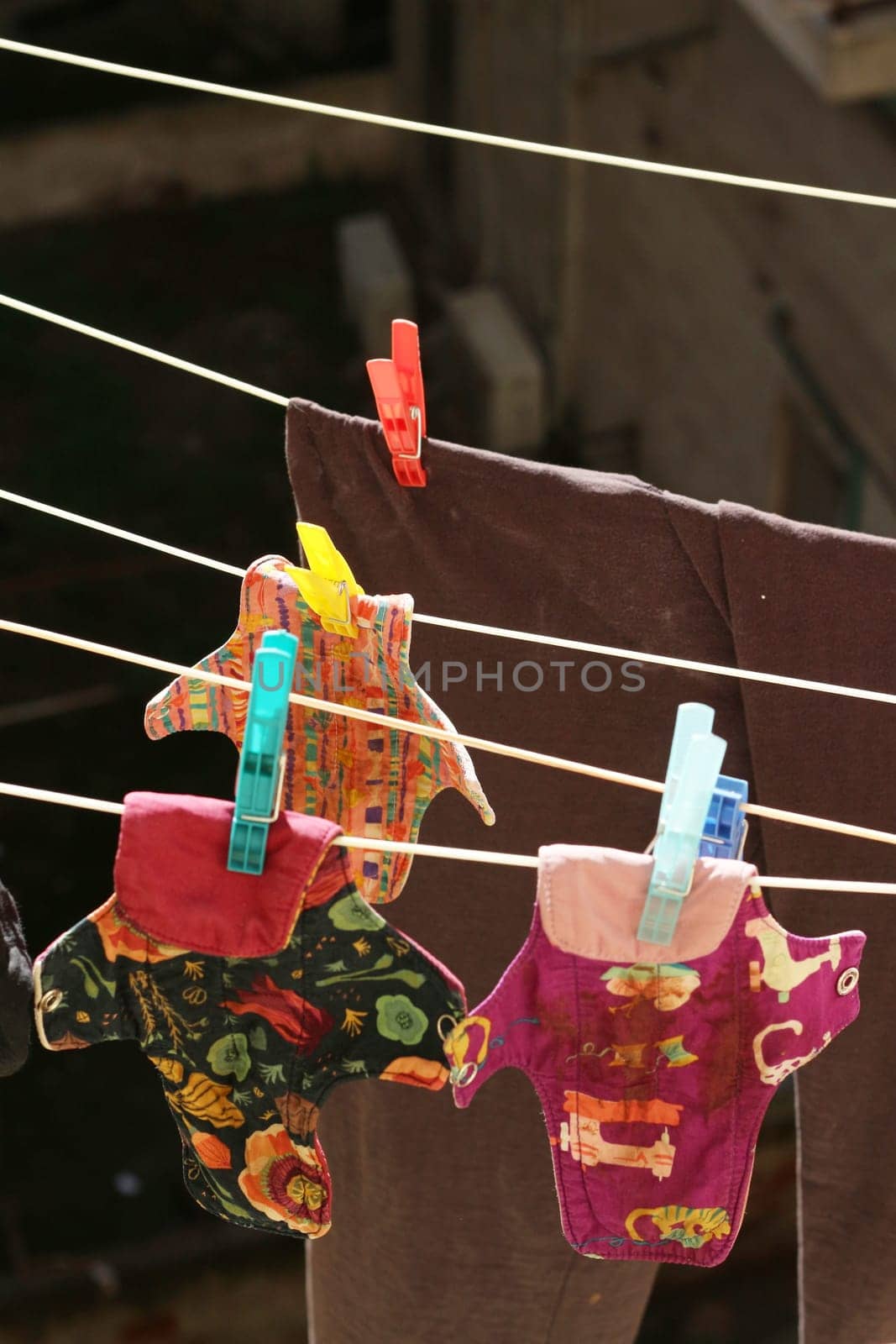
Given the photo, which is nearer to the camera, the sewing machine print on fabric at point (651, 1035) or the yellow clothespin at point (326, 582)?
the sewing machine print on fabric at point (651, 1035)

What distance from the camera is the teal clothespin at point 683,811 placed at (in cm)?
100

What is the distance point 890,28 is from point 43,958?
208cm

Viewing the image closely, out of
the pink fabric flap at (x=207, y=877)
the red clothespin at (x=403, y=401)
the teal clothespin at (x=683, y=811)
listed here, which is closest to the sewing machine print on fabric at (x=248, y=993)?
the pink fabric flap at (x=207, y=877)

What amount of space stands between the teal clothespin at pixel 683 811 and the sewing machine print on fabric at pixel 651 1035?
2cm

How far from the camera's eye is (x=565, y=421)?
5.69m

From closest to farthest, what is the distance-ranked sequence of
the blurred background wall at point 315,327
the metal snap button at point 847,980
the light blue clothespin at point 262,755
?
the light blue clothespin at point 262,755 < the metal snap button at point 847,980 < the blurred background wall at point 315,327

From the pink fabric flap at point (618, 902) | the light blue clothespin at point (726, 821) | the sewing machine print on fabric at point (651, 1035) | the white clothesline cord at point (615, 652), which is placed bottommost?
the sewing machine print on fabric at point (651, 1035)

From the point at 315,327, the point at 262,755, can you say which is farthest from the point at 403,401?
the point at 315,327

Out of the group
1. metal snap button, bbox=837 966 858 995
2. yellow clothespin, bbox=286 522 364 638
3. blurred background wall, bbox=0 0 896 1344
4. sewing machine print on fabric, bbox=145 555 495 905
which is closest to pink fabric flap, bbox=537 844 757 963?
metal snap button, bbox=837 966 858 995

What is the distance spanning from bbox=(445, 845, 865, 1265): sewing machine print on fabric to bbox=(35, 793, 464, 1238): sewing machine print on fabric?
0.07 m

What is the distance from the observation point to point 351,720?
4.40 ft

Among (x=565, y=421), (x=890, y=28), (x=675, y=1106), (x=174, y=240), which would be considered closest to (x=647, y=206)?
(x=565, y=421)

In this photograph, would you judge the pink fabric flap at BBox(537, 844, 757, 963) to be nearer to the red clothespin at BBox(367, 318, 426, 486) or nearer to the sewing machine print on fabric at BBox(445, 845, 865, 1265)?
A: the sewing machine print on fabric at BBox(445, 845, 865, 1265)

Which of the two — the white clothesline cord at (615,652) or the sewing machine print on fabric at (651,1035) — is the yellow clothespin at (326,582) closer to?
the white clothesline cord at (615,652)
